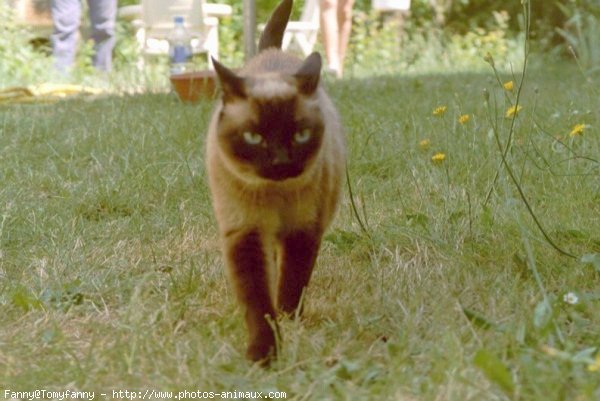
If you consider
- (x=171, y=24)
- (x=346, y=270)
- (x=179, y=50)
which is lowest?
(x=171, y=24)

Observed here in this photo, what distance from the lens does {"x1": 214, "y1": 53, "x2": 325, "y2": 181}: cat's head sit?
241 cm

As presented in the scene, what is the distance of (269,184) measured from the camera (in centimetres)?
257

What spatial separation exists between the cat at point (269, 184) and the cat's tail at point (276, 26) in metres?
0.77

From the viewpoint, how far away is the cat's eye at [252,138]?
7.96ft

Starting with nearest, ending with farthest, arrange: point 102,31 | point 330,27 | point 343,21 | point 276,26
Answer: point 276,26
point 330,27
point 343,21
point 102,31

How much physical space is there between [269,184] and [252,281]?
26 centimetres

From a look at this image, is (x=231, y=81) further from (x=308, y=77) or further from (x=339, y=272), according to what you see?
(x=339, y=272)

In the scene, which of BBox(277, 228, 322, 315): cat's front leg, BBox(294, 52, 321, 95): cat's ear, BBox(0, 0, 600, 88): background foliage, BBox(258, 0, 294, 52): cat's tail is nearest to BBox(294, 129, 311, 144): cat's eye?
A: BBox(294, 52, 321, 95): cat's ear

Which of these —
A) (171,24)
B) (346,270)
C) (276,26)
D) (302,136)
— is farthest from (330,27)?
(302,136)

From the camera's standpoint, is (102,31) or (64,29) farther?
(102,31)

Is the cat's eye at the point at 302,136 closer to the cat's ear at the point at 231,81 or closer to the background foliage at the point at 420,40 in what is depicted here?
the cat's ear at the point at 231,81

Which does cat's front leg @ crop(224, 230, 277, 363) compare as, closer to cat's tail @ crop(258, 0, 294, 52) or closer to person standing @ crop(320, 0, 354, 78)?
cat's tail @ crop(258, 0, 294, 52)

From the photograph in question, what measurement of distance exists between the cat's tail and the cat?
0.77 meters

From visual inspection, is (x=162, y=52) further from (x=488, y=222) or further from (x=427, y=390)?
(x=427, y=390)
